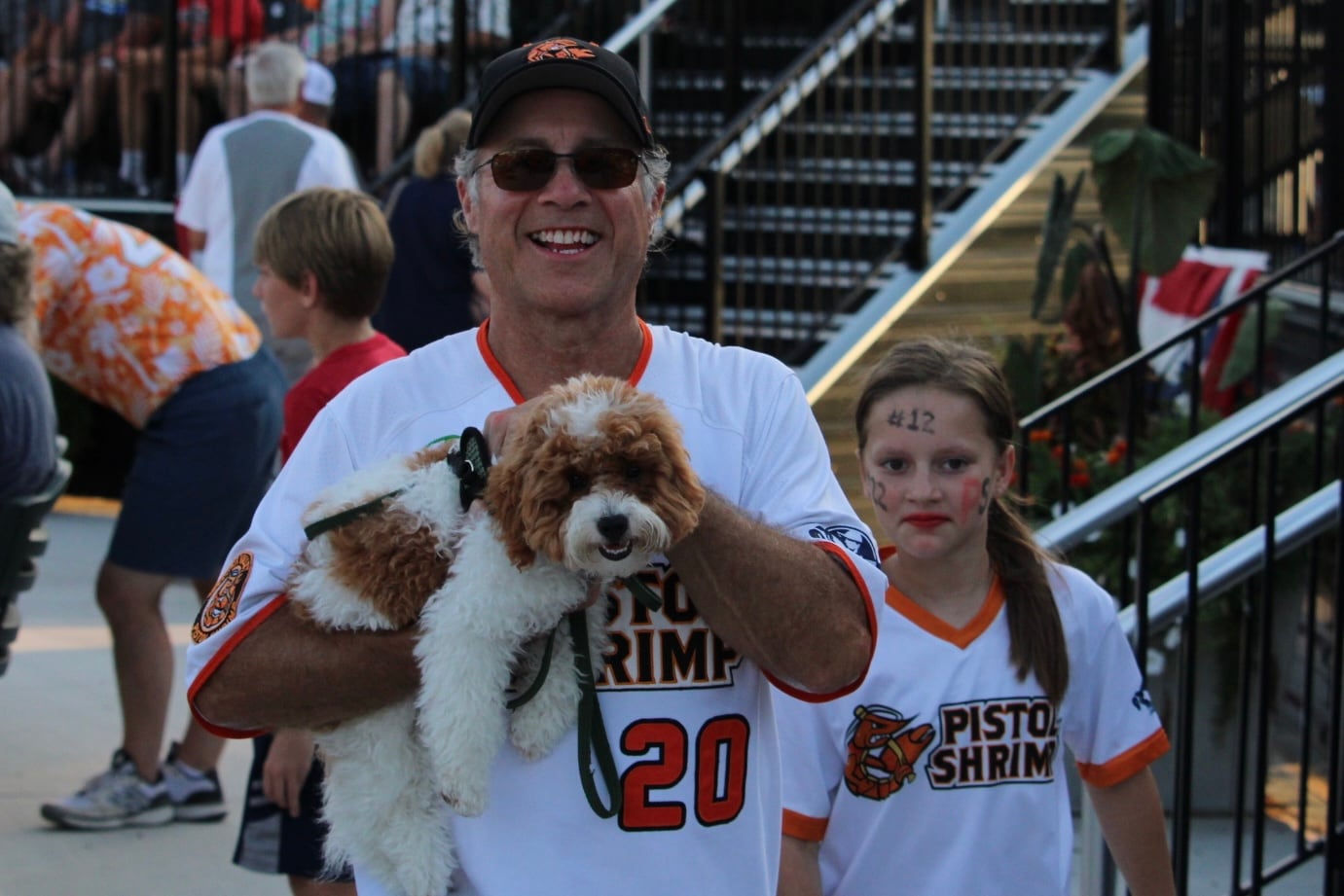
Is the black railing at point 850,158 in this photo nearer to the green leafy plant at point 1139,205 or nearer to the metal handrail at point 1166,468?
the green leafy plant at point 1139,205

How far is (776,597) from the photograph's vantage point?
7.15ft

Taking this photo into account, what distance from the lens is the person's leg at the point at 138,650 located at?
18.0 feet

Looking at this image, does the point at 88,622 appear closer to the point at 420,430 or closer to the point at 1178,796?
the point at 1178,796

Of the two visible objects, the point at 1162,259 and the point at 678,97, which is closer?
the point at 1162,259

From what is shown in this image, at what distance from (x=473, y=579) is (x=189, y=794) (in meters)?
3.87

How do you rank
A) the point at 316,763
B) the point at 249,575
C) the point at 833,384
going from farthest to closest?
the point at 833,384, the point at 316,763, the point at 249,575

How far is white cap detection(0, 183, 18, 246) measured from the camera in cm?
471

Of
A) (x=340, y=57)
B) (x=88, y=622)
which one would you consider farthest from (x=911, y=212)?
(x=88, y=622)

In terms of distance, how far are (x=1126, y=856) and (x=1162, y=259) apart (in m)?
4.78

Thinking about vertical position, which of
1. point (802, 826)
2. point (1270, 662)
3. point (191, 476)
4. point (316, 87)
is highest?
point (316, 87)

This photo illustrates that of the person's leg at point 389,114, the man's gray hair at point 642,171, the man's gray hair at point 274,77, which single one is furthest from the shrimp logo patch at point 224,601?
the person's leg at point 389,114

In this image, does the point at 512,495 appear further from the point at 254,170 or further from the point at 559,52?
the point at 254,170

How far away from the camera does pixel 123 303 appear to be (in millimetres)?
5391

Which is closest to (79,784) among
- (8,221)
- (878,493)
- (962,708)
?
(8,221)
